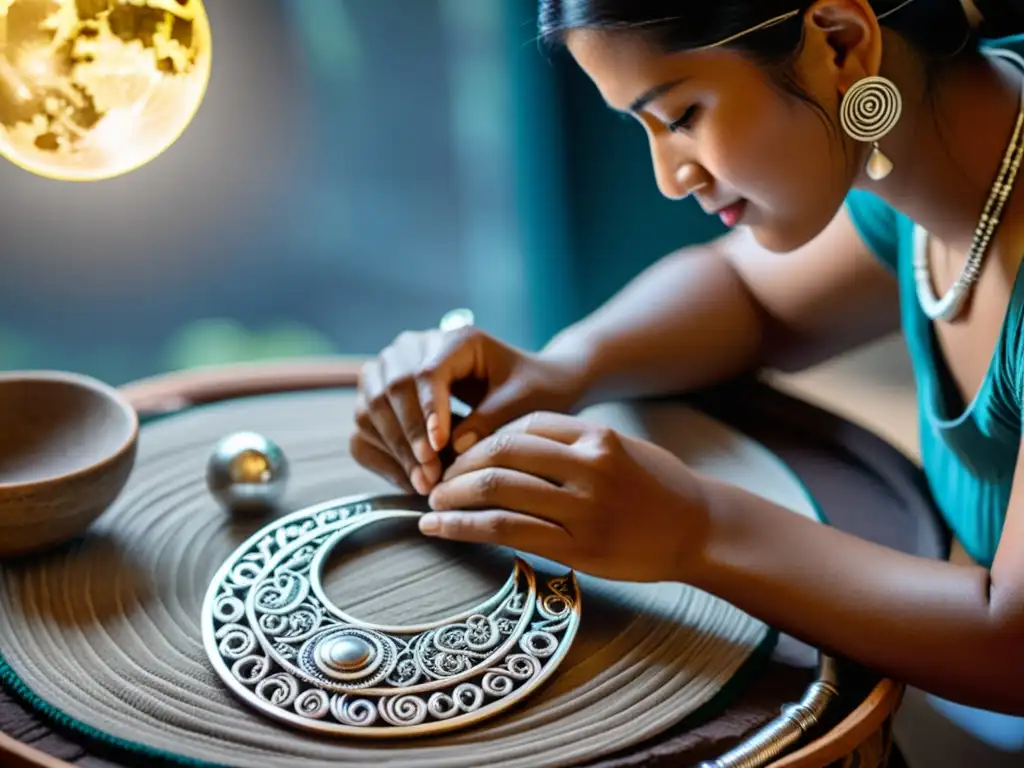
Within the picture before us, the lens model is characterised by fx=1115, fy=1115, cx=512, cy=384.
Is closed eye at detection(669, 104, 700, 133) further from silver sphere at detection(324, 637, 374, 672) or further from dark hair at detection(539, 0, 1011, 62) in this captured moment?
silver sphere at detection(324, 637, 374, 672)

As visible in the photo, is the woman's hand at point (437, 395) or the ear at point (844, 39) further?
the woman's hand at point (437, 395)

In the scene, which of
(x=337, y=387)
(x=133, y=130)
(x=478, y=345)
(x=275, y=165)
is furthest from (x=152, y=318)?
(x=133, y=130)

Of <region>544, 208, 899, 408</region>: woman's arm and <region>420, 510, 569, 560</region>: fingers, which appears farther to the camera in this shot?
<region>544, 208, 899, 408</region>: woman's arm

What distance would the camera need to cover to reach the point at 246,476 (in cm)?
83

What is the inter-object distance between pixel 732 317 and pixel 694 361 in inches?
2.5

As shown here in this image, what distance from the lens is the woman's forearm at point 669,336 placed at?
97 centimetres

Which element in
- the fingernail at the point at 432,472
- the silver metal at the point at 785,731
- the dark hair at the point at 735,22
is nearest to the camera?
the silver metal at the point at 785,731

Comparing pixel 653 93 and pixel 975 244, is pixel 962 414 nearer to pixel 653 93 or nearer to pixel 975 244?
pixel 975 244

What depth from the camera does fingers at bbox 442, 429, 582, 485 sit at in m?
0.72

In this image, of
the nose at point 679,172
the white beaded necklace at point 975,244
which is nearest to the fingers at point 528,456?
the nose at point 679,172

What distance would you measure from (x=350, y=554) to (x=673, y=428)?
12.4 inches

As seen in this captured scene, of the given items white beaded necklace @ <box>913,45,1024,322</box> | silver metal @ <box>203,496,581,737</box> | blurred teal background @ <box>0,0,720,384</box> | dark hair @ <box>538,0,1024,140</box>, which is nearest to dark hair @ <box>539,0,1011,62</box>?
dark hair @ <box>538,0,1024,140</box>

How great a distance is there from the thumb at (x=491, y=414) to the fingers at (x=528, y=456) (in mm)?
64

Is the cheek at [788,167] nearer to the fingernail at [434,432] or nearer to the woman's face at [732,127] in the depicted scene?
the woman's face at [732,127]
